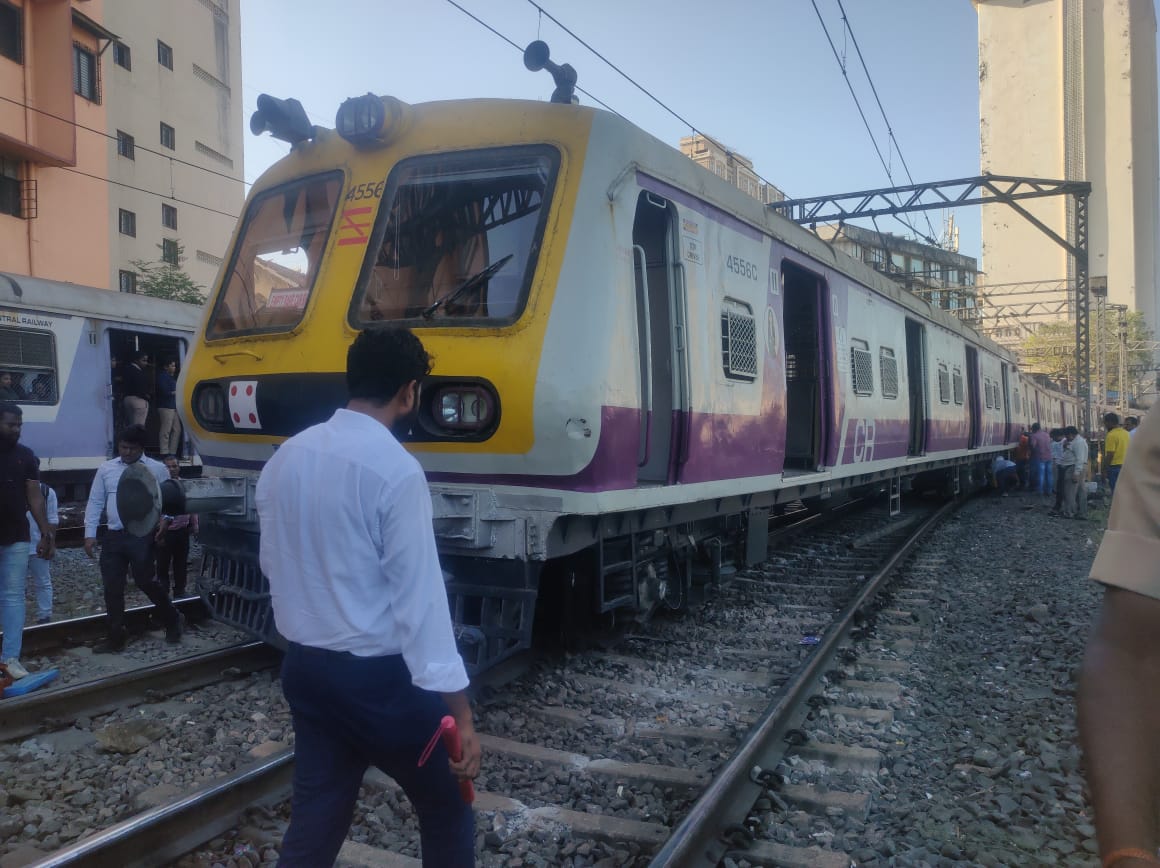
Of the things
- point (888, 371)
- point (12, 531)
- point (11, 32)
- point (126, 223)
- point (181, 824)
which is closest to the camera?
point (181, 824)

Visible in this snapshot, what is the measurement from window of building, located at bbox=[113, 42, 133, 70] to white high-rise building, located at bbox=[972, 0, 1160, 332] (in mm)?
49637

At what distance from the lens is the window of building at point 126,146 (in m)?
27.1

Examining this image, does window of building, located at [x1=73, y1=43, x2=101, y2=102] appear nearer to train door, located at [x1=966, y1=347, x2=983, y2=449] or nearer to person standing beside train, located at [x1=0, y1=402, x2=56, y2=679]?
person standing beside train, located at [x1=0, y1=402, x2=56, y2=679]

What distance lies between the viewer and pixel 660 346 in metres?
5.62

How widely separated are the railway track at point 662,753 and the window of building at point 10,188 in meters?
21.3

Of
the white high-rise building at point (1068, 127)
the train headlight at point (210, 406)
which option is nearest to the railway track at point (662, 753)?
the train headlight at point (210, 406)

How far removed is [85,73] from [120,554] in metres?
22.4

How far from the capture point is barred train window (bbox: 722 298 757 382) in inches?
222

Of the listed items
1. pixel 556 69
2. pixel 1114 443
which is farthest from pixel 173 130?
pixel 556 69

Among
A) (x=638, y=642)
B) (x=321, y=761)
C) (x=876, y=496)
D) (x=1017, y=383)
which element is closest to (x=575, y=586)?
(x=638, y=642)

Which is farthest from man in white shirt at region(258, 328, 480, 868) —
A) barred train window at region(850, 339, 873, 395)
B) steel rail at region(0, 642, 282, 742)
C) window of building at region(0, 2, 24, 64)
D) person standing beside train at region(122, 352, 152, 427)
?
window of building at region(0, 2, 24, 64)

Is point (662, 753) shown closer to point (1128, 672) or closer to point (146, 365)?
point (1128, 672)

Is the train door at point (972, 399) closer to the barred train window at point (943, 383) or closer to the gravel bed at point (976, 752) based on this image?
the barred train window at point (943, 383)

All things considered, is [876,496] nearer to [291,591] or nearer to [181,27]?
[291,591]
